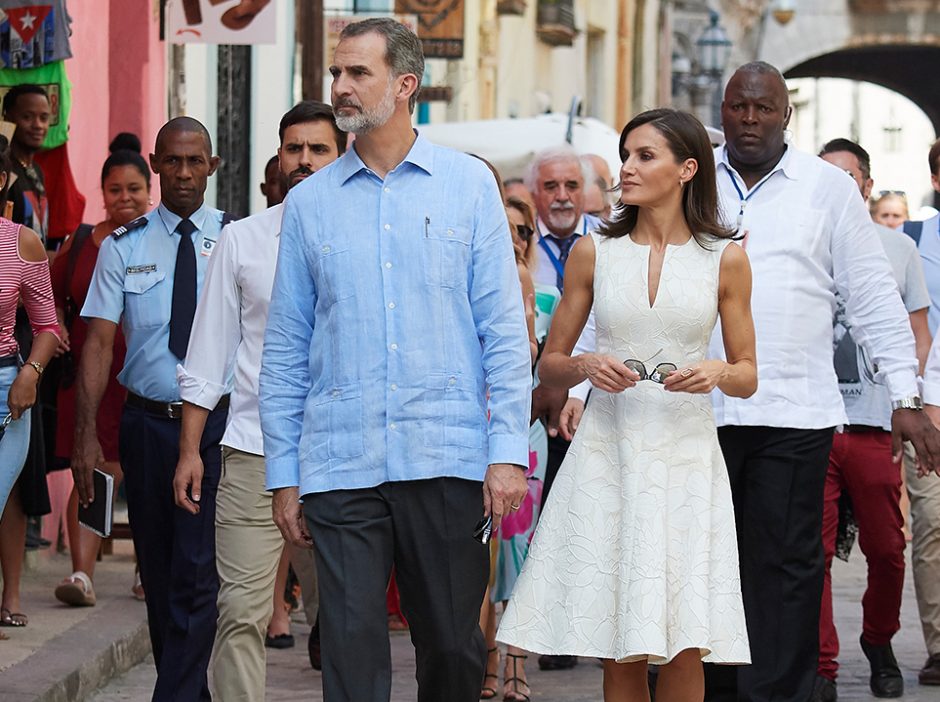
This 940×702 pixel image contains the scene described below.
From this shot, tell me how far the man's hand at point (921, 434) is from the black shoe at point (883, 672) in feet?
4.63

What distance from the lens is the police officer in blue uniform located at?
6660 mm

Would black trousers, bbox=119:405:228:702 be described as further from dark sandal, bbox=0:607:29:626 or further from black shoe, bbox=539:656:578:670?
black shoe, bbox=539:656:578:670

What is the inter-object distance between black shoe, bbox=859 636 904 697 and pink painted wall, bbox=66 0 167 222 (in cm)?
558

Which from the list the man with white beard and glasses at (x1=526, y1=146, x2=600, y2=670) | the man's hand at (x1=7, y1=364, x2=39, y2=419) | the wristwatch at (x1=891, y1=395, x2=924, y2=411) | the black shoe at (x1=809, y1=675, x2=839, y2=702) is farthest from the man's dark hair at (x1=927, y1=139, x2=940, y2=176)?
the man's hand at (x1=7, y1=364, x2=39, y2=419)

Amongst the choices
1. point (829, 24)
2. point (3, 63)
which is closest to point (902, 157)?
point (829, 24)

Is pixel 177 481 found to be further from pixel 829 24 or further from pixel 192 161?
pixel 829 24

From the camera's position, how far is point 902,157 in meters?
73.4

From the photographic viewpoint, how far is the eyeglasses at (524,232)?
28.6 feet

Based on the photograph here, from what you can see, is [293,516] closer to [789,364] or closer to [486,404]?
[486,404]

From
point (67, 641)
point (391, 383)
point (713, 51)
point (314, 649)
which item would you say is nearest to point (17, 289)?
point (67, 641)

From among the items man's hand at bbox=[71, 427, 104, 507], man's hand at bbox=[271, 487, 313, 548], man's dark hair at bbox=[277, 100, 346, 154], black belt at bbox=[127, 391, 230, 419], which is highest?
man's dark hair at bbox=[277, 100, 346, 154]

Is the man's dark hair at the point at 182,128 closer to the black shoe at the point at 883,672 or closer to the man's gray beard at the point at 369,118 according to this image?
the man's gray beard at the point at 369,118

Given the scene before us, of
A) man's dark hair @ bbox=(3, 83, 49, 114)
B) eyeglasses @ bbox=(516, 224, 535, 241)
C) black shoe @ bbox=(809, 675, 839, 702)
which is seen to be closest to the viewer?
black shoe @ bbox=(809, 675, 839, 702)

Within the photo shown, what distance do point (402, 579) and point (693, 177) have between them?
Answer: 1530 millimetres
